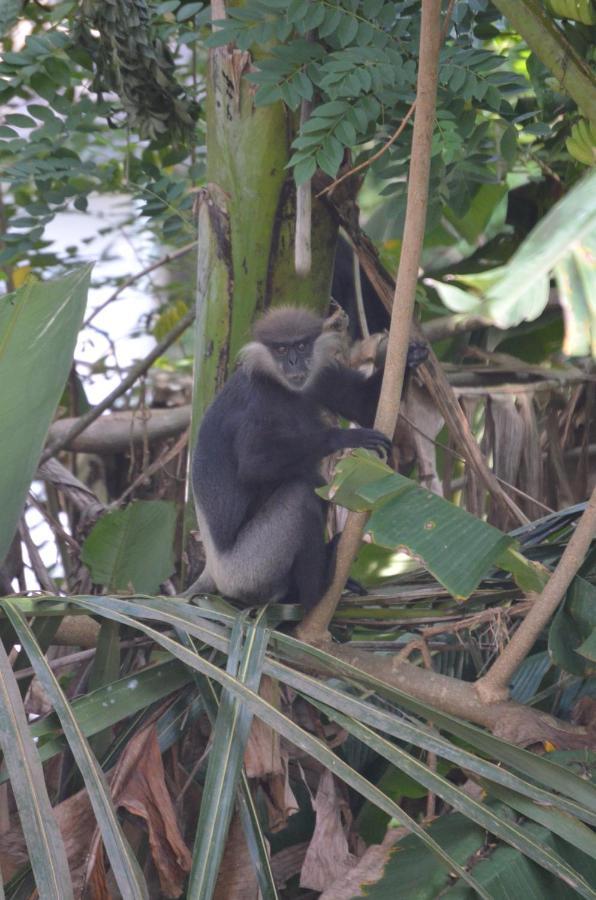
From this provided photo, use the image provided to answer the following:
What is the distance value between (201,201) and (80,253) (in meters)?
2.45

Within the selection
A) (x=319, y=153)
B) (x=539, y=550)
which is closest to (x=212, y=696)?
(x=539, y=550)

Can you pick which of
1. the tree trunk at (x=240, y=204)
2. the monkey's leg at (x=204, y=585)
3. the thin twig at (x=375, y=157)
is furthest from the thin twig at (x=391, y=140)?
the monkey's leg at (x=204, y=585)

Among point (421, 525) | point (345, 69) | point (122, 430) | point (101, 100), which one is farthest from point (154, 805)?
point (122, 430)

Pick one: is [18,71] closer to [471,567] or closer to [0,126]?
[0,126]

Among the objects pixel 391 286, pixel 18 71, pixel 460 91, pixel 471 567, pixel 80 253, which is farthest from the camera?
pixel 80 253

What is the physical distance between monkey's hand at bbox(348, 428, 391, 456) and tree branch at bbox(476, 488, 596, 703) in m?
0.68

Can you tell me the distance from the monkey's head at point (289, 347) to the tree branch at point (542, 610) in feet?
4.29

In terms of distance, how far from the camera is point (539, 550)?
2.72 metres

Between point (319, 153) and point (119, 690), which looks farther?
point (319, 153)

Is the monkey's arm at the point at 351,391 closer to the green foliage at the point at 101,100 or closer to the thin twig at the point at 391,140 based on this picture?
the thin twig at the point at 391,140

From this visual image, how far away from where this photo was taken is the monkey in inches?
126

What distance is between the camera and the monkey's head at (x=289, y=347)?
3.20 meters

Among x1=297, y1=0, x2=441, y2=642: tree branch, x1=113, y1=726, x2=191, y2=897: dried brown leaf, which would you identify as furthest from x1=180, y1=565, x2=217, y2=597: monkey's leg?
x1=297, y1=0, x2=441, y2=642: tree branch

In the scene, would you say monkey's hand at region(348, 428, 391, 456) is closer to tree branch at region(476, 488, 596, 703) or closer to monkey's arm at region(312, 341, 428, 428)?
monkey's arm at region(312, 341, 428, 428)
